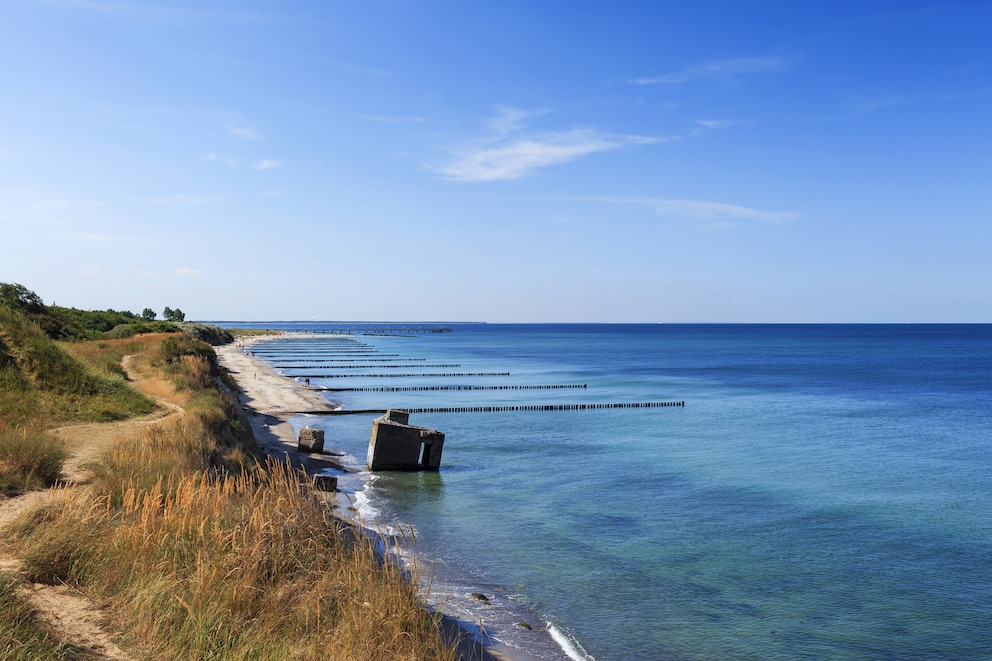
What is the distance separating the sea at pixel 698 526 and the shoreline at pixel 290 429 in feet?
1.10

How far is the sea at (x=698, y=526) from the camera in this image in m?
11.5

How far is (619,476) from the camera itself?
23.8 meters

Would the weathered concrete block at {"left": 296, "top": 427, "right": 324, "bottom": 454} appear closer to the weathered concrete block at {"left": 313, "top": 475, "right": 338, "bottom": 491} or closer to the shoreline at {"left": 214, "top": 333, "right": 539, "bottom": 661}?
the shoreline at {"left": 214, "top": 333, "right": 539, "bottom": 661}

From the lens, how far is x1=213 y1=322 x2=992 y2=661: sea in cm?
1152

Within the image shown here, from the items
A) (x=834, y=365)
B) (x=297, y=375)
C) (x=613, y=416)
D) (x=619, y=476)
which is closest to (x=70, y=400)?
(x=619, y=476)

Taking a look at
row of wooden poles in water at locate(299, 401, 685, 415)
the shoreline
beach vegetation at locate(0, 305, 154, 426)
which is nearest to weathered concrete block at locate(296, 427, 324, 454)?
the shoreline

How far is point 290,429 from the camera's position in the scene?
3122 cm

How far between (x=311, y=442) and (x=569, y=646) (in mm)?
16541

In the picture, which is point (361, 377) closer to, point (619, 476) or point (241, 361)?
point (241, 361)

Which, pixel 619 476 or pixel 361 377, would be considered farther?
pixel 361 377

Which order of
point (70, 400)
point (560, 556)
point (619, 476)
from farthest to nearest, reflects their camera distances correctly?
point (619, 476) < point (70, 400) < point (560, 556)

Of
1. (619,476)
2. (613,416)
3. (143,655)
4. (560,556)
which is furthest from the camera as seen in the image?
(613,416)

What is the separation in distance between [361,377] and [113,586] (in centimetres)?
5917

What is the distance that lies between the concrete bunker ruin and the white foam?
43.6 ft
